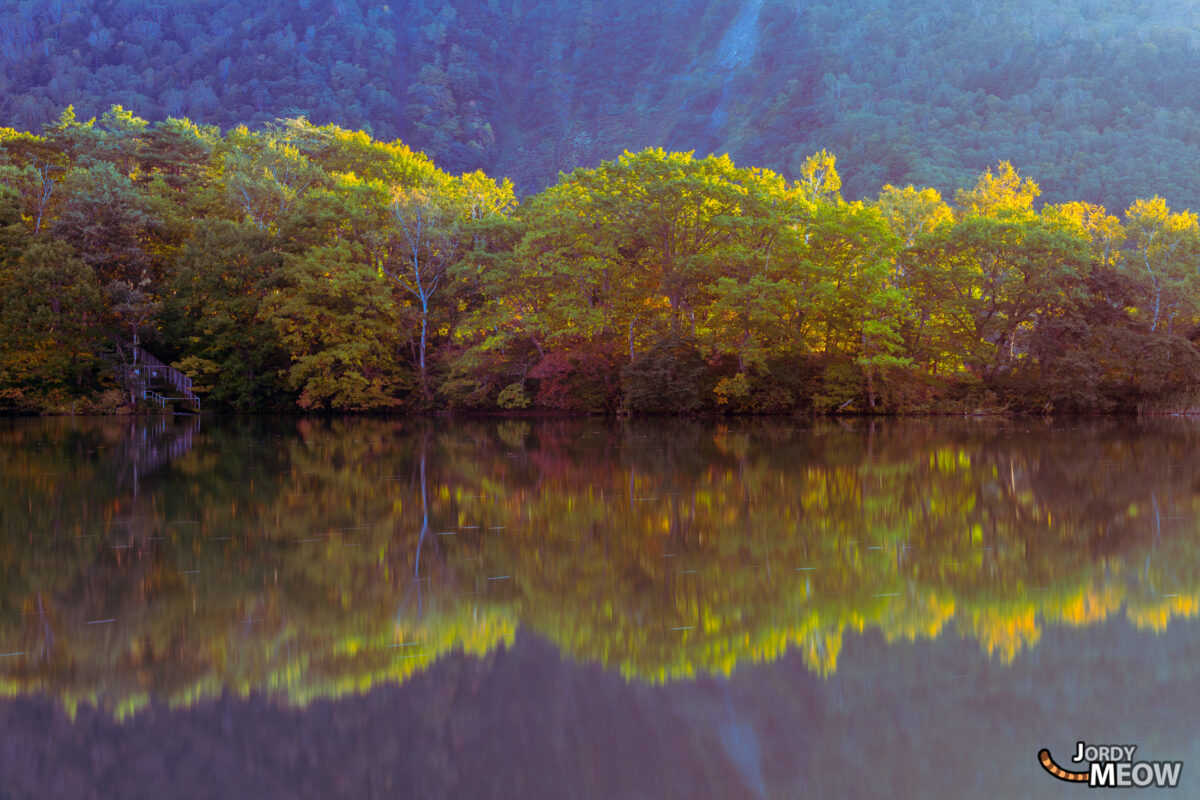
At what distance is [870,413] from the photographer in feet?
94.6

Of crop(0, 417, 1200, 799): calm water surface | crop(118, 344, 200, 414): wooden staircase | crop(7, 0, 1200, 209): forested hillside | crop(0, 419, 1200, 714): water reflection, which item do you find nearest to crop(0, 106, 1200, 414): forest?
crop(118, 344, 200, 414): wooden staircase

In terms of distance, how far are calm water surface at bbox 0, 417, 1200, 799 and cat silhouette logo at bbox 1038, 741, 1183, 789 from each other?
0.05 meters

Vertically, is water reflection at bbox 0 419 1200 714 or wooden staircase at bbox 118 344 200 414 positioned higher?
wooden staircase at bbox 118 344 200 414

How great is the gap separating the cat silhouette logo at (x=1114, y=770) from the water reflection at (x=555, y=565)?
0.86 meters

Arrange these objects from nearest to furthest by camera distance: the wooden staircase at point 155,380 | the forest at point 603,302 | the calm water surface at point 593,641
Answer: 1. the calm water surface at point 593,641
2. the forest at point 603,302
3. the wooden staircase at point 155,380

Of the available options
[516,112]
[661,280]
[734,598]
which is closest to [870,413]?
[661,280]

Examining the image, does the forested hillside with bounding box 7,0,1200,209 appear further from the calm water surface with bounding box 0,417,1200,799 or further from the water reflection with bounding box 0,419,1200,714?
the calm water surface with bounding box 0,417,1200,799

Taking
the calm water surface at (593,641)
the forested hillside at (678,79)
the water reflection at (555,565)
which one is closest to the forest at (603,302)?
the water reflection at (555,565)

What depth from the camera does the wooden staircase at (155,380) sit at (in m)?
32.2

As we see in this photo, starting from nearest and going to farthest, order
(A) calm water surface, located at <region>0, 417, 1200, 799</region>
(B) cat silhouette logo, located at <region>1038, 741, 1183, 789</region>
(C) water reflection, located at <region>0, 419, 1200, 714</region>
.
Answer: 1. (B) cat silhouette logo, located at <region>1038, 741, 1183, 789</region>
2. (A) calm water surface, located at <region>0, 417, 1200, 799</region>
3. (C) water reflection, located at <region>0, 419, 1200, 714</region>

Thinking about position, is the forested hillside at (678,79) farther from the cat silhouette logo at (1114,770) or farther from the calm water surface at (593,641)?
the cat silhouette logo at (1114,770)

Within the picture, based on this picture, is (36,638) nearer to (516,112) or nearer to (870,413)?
(870,413)

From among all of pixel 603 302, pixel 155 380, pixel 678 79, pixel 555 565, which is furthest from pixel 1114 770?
pixel 678 79

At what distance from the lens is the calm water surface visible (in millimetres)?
2963
